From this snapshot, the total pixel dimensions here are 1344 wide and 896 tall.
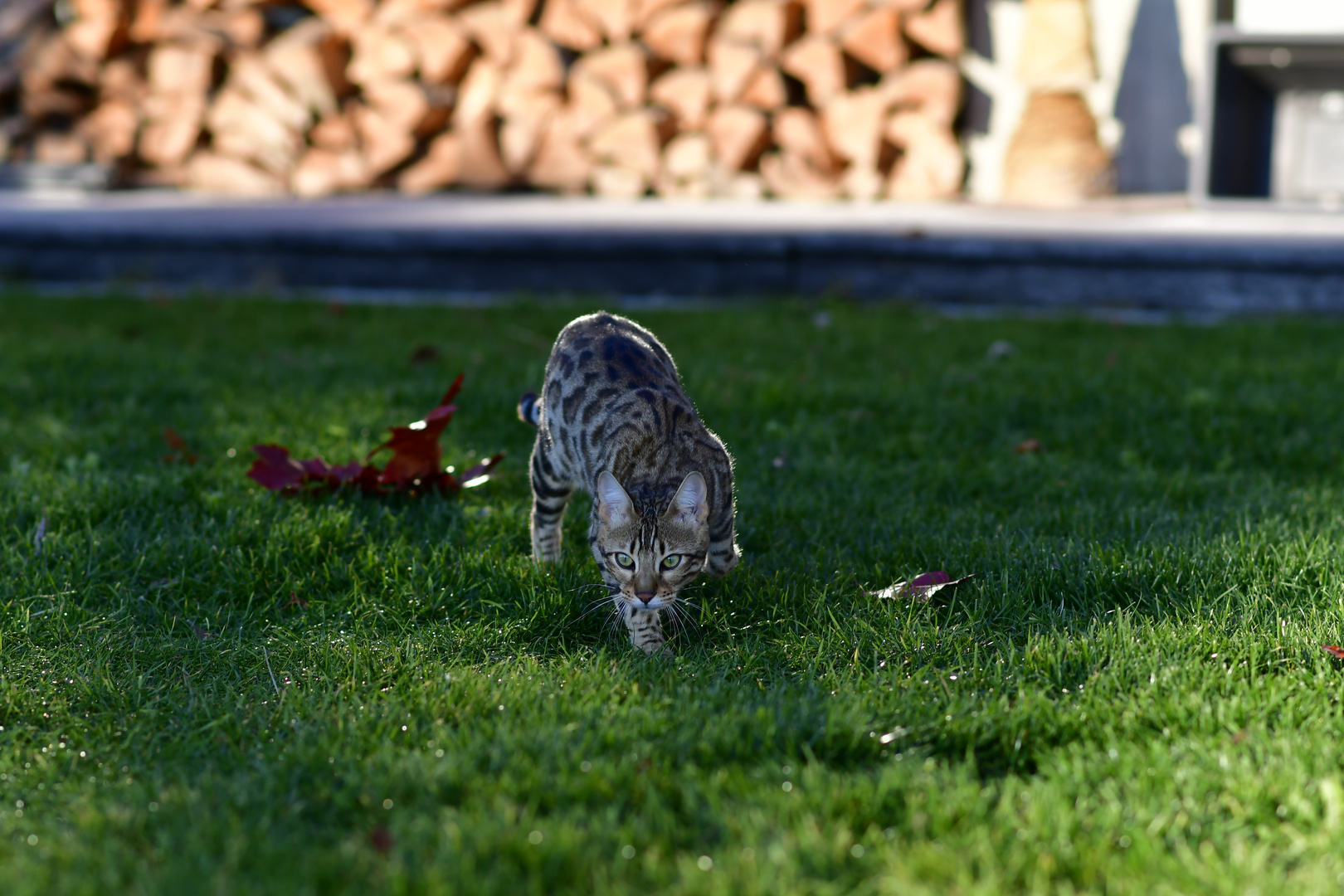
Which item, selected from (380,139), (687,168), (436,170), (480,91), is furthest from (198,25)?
(687,168)

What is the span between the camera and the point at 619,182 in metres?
9.31

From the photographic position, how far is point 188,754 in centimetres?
222

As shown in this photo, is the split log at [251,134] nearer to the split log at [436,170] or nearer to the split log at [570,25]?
the split log at [436,170]

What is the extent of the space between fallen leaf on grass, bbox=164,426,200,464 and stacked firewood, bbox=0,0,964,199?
19.0ft

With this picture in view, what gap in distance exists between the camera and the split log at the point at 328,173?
984cm

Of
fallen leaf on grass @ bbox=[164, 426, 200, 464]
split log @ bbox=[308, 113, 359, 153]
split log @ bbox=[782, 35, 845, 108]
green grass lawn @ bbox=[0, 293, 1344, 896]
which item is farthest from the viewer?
split log @ bbox=[308, 113, 359, 153]

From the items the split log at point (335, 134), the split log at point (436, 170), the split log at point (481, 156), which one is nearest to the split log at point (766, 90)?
the split log at point (481, 156)

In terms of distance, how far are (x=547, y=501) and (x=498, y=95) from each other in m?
6.99

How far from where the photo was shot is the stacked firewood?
855cm

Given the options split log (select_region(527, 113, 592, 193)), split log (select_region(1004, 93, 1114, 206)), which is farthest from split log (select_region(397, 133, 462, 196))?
split log (select_region(1004, 93, 1114, 206))

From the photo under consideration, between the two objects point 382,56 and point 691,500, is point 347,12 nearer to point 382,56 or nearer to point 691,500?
point 382,56

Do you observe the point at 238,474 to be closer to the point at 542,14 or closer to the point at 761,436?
the point at 761,436

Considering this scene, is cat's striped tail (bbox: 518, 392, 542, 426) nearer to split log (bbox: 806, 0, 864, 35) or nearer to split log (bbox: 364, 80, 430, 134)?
split log (bbox: 806, 0, 864, 35)

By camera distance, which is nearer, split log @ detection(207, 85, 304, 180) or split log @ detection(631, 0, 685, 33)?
split log @ detection(631, 0, 685, 33)
